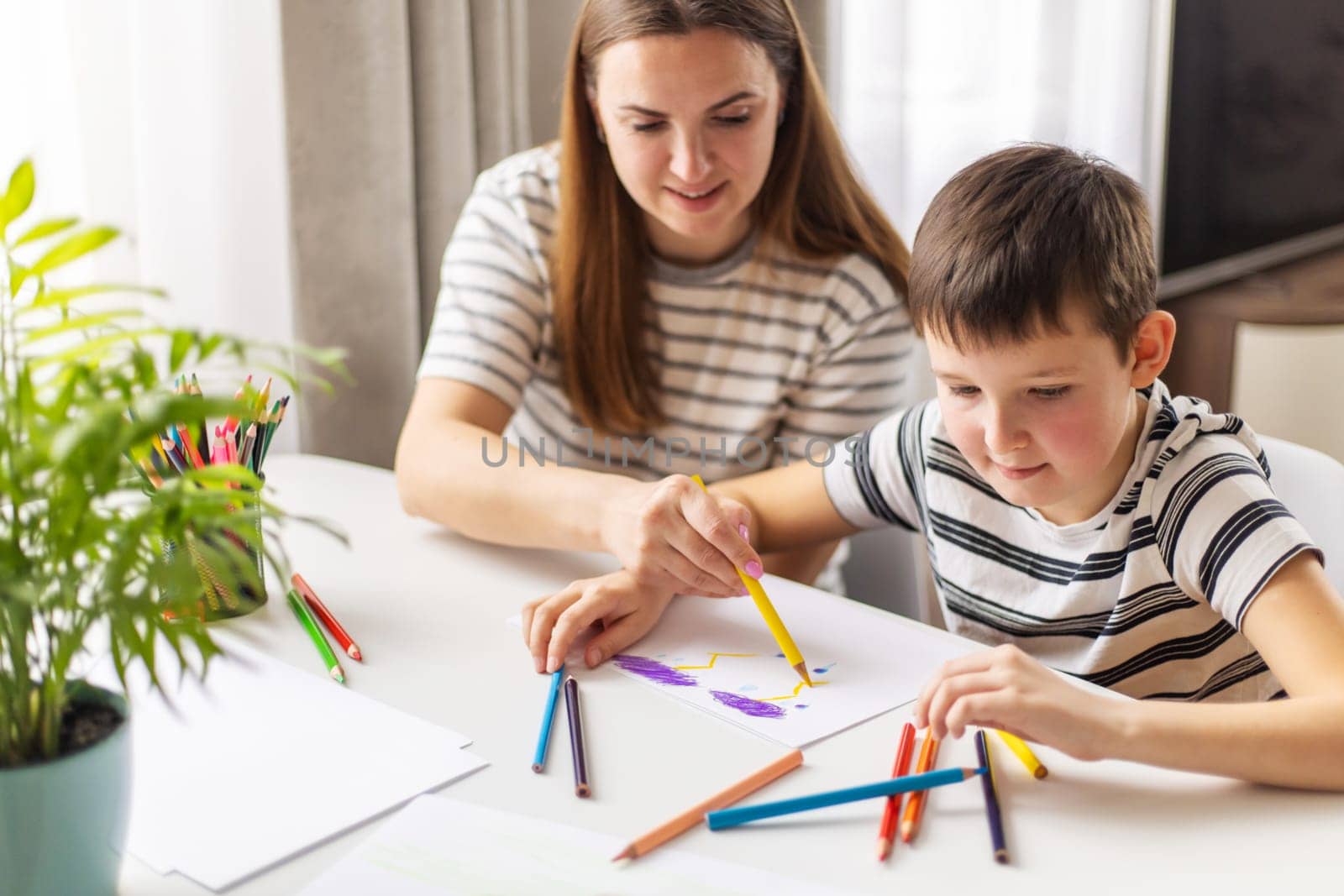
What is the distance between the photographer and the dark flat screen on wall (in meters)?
2.28

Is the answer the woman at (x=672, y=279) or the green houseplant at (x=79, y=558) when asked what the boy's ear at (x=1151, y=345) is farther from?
the green houseplant at (x=79, y=558)

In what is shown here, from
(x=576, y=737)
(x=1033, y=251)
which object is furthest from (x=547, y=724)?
(x=1033, y=251)

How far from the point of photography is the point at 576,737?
2.75 feet

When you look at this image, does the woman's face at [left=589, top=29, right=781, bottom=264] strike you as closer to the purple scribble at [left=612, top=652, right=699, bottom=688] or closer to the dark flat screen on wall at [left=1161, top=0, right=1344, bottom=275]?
the purple scribble at [left=612, top=652, right=699, bottom=688]

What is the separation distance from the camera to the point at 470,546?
4.04ft

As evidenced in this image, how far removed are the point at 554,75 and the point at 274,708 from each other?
54.6 inches

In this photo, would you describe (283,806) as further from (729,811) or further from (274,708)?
(729,811)

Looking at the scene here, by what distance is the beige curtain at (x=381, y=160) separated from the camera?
1623 mm

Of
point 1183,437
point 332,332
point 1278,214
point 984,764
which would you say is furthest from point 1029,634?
point 1278,214

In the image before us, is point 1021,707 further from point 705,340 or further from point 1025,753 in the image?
point 705,340

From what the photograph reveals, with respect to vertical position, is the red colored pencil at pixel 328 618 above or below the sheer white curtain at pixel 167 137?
below

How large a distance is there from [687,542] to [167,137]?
92 centimetres

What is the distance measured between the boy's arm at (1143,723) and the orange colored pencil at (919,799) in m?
0.02

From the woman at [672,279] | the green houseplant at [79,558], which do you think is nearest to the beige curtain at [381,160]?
the woman at [672,279]
